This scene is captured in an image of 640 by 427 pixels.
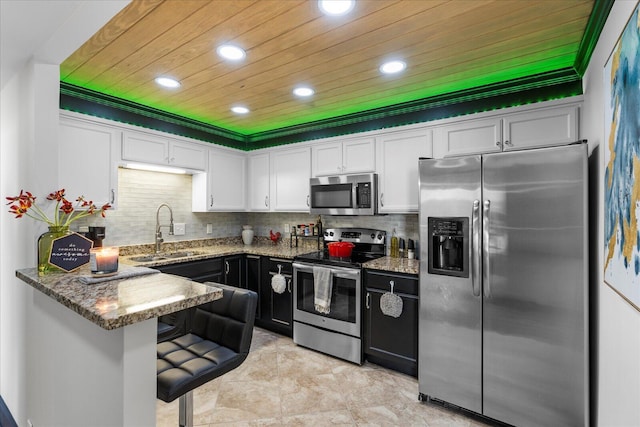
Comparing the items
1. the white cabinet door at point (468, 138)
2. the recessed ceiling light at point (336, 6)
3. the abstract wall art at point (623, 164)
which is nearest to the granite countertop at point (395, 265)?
the white cabinet door at point (468, 138)

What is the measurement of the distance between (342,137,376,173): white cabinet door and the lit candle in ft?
7.60

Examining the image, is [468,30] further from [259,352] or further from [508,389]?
[259,352]

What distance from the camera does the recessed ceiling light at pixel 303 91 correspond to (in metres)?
2.67

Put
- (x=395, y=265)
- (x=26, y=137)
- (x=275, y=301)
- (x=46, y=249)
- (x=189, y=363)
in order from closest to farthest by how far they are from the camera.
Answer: (x=189, y=363) < (x=46, y=249) < (x=26, y=137) < (x=395, y=265) < (x=275, y=301)

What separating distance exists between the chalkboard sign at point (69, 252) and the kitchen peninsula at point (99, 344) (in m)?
0.06

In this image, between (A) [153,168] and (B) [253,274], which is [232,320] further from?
(A) [153,168]

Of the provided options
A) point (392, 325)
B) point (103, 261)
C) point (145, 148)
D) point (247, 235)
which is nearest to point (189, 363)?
point (103, 261)

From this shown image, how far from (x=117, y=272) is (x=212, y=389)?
1401 millimetres

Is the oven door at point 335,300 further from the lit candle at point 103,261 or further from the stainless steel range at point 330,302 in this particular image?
the lit candle at point 103,261

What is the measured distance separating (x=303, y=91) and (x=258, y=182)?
1653 millimetres

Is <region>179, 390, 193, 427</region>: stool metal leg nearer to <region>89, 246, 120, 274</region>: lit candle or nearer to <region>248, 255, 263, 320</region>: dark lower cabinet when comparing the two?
<region>89, 246, 120, 274</region>: lit candle

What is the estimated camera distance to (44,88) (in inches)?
70.0

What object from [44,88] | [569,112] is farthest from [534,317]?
[44,88]

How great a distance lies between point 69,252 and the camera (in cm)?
162
